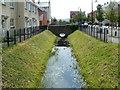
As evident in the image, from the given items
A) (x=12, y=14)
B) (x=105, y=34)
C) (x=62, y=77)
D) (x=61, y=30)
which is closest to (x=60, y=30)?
(x=61, y=30)

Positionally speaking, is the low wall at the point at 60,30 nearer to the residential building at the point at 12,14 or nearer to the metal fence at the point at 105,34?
the residential building at the point at 12,14

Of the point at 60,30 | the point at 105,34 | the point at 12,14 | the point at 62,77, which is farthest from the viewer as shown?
the point at 60,30

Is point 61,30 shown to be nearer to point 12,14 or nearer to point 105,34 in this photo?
point 12,14

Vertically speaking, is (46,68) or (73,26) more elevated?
(73,26)

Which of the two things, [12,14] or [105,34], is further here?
[12,14]

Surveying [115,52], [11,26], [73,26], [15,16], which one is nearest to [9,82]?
[115,52]

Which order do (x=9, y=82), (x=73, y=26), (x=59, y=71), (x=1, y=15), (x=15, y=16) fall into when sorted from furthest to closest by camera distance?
1. (x=73, y=26)
2. (x=15, y=16)
3. (x=1, y=15)
4. (x=59, y=71)
5. (x=9, y=82)

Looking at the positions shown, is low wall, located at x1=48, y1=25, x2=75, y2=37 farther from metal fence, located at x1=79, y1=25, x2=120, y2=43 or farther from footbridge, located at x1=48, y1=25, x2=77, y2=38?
metal fence, located at x1=79, y1=25, x2=120, y2=43

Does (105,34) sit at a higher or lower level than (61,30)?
lower

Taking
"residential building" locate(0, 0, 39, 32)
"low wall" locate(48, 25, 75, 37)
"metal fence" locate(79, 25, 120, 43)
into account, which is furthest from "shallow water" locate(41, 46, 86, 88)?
"low wall" locate(48, 25, 75, 37)

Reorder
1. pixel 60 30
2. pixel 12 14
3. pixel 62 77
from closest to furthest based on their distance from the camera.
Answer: pixel 62 77
pixel 12 14
pixel 60 30

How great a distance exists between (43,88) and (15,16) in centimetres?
1908

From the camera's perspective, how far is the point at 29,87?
31.1 feet

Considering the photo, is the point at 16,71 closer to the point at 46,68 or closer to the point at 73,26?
the point at 46,68
